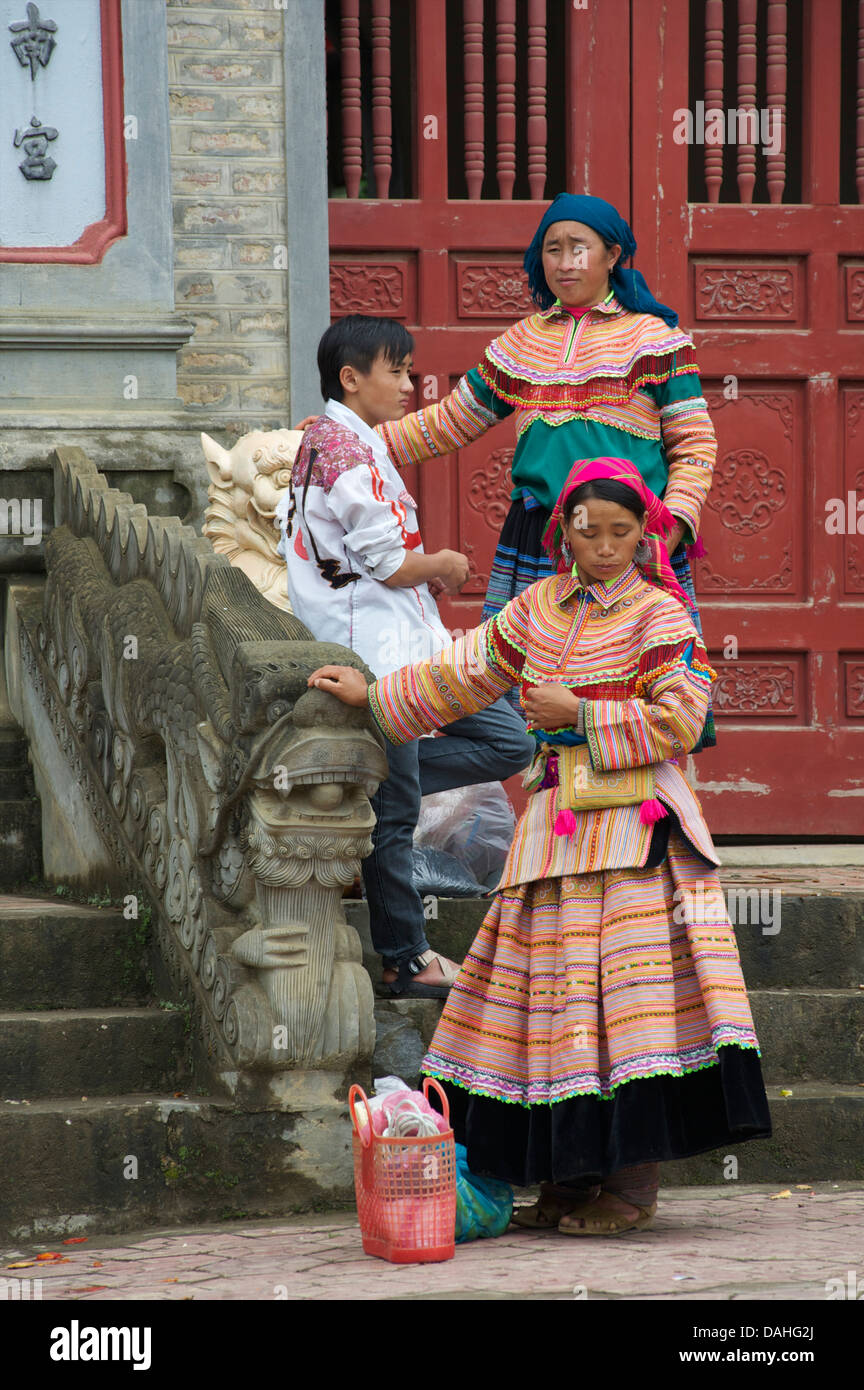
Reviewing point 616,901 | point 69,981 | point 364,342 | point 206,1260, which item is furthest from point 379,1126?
point 364,342

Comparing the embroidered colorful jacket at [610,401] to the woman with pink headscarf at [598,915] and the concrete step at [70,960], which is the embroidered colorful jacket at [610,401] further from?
the concrete step at [70,960]

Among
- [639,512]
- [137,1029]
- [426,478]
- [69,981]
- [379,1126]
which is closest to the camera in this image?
[379,1126]

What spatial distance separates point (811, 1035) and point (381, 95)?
3666 millimetres

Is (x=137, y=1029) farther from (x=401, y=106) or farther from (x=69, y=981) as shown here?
(x=401, y=106)

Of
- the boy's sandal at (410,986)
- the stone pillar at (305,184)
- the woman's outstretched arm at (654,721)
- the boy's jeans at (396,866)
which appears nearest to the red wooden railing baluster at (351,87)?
the stone pillar at (305,184)

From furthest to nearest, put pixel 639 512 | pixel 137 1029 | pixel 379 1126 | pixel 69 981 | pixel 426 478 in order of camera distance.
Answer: pixel 426 478
pixel 69 981
pixel 137 1029
pixel 639 512
pixel 379 1126

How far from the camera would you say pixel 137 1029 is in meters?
4.31

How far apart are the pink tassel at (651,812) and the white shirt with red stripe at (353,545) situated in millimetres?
888

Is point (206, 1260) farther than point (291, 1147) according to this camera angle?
No

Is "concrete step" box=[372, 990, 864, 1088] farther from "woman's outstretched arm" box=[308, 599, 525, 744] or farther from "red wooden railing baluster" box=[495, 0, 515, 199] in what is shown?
"red wooden railing baluster" box=[495, 0, 515, 199]

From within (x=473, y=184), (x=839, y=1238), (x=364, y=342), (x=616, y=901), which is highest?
(x=473, y=184)

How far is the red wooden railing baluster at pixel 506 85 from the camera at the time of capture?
6.50 meters

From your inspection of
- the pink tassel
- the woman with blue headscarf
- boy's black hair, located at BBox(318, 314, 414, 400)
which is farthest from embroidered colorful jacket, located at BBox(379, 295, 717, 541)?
the pink tassel

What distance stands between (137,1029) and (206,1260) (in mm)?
827
